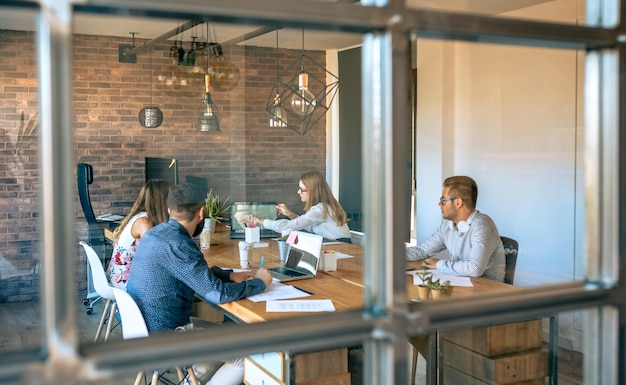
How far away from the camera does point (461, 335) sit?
3.06 metres

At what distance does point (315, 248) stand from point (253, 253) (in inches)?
22.4

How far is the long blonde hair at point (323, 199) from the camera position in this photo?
496 centimetres

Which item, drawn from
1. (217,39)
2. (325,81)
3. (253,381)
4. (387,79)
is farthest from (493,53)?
(387,79)

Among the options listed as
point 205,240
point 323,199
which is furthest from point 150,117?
point 205,240

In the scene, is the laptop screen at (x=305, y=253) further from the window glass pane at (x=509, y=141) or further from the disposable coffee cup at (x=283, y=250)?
the window glass pane at (x=509, y=141)

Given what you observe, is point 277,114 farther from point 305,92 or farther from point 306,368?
point 306,368

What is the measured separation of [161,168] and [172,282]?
12.3 feet

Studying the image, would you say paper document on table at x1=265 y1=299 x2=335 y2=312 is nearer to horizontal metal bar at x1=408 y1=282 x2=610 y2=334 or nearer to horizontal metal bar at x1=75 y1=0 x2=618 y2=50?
horizontal metal bar at x1=408 y1=282 x2=610 y2=334

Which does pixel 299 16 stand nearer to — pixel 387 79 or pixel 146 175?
pixel 387 79

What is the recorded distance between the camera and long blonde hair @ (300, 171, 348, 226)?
496 cm

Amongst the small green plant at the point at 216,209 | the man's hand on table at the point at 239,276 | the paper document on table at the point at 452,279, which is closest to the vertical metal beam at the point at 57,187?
the paper document on table at the point at 452,279

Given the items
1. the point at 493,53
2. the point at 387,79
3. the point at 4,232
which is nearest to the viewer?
the point at 387,79

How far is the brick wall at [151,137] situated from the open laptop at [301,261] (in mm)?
2567

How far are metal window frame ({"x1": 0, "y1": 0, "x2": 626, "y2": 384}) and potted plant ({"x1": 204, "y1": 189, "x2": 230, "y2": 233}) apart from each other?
4084 mm
